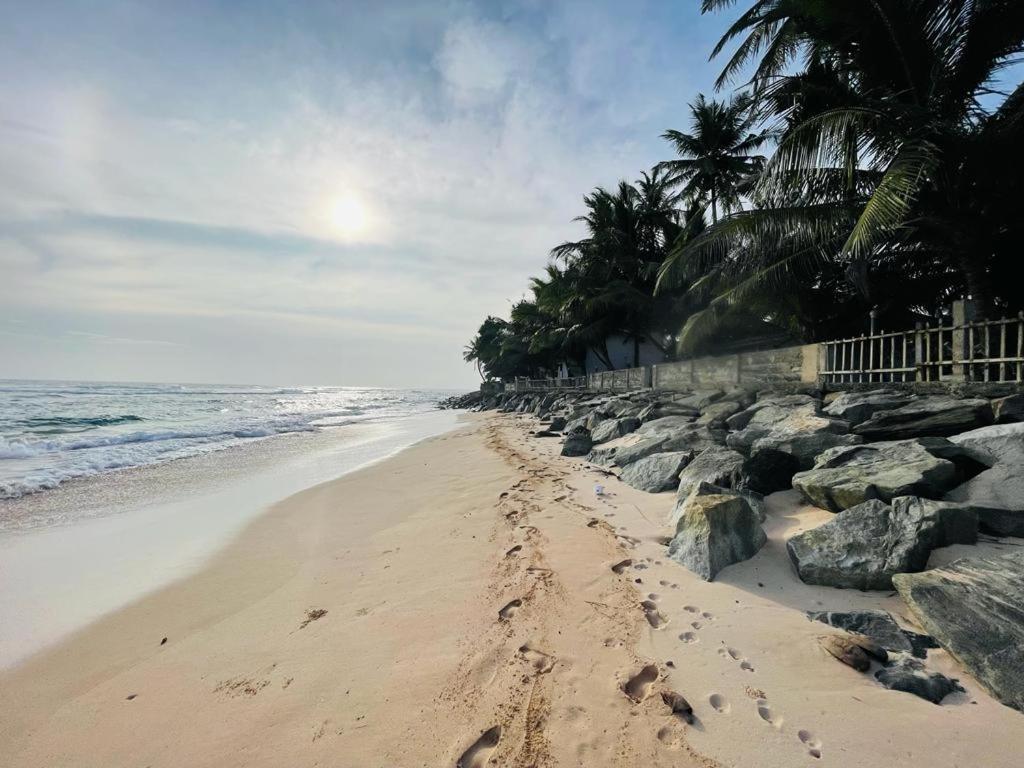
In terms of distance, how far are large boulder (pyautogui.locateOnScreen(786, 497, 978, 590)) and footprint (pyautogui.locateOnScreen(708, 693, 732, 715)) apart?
4.42 feet

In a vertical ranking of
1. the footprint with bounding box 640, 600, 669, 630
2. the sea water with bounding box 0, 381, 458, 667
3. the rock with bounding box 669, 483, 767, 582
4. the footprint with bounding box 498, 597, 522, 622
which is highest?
the rock with bounding box 669, 483, 767, 582

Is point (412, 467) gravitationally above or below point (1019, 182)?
below

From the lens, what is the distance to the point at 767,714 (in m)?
1.95

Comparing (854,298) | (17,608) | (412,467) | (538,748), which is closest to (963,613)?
(538,748)

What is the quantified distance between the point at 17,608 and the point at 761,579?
5.61 meters

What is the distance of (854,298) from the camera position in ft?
46.5

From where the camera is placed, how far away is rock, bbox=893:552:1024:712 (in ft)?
6.33

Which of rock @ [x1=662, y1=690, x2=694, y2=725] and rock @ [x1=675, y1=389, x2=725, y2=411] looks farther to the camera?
rock @ [x1=675, y1=389, x2=725, y2=411]

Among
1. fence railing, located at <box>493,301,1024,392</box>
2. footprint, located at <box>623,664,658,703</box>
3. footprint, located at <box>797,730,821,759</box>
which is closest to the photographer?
footprint, located at <box>797,730,821,759</box>

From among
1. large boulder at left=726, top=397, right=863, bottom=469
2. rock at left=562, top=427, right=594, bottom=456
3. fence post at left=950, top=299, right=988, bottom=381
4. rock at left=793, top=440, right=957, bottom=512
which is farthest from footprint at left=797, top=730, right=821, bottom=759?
rock at left=562, top=427, right=594, bottom=456

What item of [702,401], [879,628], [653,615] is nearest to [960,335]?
[702,401]

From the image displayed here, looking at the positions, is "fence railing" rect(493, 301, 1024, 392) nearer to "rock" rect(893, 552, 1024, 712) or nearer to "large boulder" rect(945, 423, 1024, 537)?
"large boulder" rect(945, 423, 1024, 537)

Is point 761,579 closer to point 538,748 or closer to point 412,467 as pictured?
point 538,748

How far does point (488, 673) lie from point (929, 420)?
203 inches
